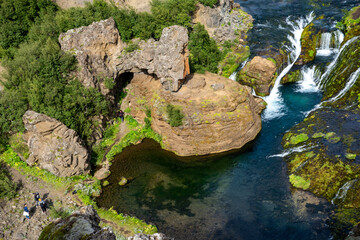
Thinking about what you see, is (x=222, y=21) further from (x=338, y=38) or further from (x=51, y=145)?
(x=51, y=145)

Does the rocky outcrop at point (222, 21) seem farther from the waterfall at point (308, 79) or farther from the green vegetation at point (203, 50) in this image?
the waterfall at point (308, 79)

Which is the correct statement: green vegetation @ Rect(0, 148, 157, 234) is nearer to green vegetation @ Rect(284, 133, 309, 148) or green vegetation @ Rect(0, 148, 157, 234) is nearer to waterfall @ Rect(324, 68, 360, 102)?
green vegetation @ Rect(284, 133, 309, 148)

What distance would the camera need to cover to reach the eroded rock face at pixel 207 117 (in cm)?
3322

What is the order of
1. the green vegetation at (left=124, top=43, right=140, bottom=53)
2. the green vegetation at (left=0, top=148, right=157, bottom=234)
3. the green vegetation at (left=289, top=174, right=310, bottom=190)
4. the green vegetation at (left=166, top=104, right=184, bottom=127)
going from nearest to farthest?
1. the green vegetation at (left=0, top=148, right=157, bottom=234)
2. the green vegetation at (left=289, top=174, right=310, bottom=190)
3. the green vegetation at (left=166, top=104, right=184, bottom=127)
4. the green vegetation at (left=124, top=43, right=140, bottom=53)

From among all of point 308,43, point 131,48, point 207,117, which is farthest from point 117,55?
point 308,43

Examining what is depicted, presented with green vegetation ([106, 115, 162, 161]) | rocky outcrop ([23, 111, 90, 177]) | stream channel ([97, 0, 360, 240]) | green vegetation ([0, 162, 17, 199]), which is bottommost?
stream channel ([97, 0, 360, 240])

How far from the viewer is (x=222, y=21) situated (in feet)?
172

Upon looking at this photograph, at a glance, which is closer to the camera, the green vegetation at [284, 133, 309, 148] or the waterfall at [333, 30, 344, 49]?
the green vegetation at [284, 133, 309, 148]

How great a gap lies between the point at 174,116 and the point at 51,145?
13.9 m

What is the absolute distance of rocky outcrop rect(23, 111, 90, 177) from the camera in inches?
1178

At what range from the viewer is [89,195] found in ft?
94.7

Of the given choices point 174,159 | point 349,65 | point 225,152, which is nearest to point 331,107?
point 349,65

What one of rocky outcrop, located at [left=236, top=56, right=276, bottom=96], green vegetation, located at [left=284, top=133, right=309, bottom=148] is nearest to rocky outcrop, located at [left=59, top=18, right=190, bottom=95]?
rocky outcrop, located at [left=236, top=56, right=276, bottom=96]

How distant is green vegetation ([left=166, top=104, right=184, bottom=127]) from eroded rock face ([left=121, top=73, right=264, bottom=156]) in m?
0.47
